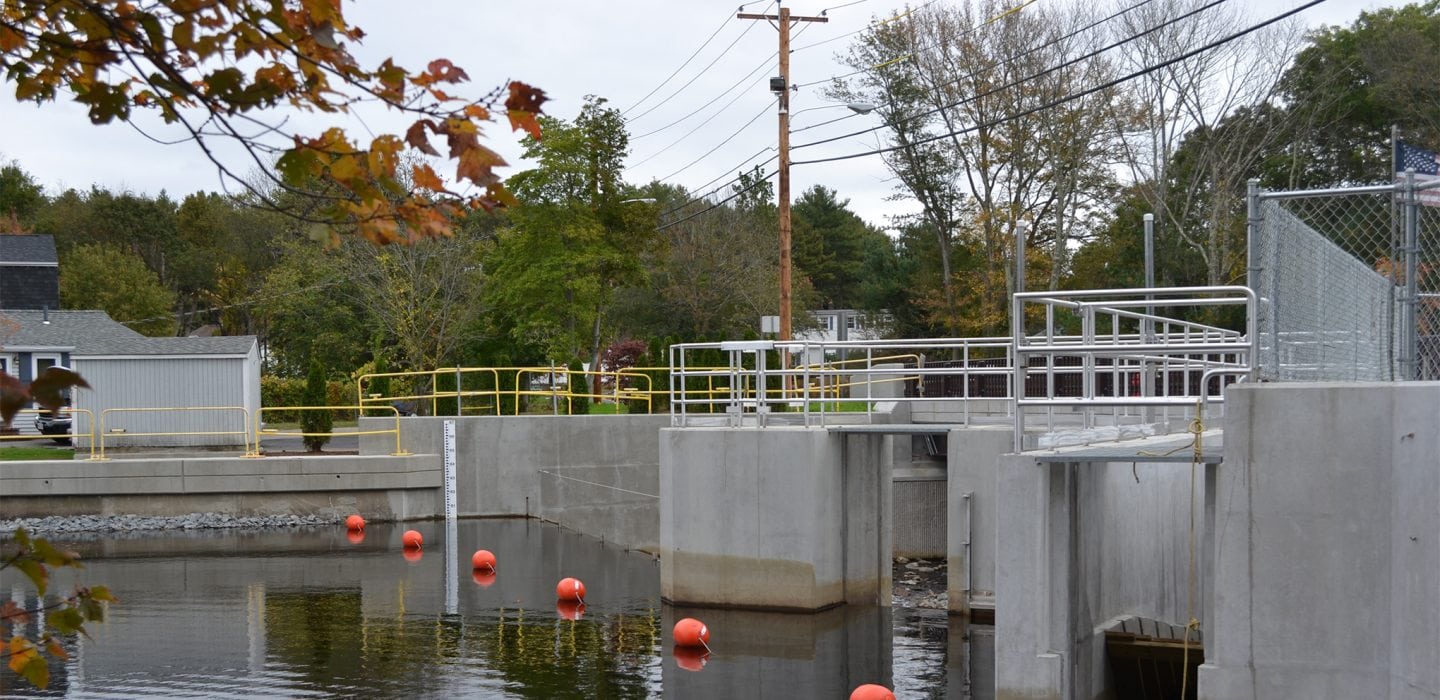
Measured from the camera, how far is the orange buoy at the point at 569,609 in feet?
57.3

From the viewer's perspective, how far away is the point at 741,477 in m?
16.9

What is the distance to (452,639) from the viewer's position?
15680mm

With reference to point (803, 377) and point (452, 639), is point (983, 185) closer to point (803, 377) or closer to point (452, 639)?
point (803, 377)

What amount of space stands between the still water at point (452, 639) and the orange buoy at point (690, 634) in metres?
0.18

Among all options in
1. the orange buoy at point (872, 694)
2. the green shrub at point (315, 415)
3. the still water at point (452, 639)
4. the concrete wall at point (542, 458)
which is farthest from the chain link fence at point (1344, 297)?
the green shrub at point (315, 415)

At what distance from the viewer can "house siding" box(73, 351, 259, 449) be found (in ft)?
102

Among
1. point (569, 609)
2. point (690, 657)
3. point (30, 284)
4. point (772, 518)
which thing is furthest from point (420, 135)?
point (30, 284)

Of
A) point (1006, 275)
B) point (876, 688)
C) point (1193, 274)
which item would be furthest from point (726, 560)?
point (1193, 274)

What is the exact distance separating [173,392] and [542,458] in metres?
9.50

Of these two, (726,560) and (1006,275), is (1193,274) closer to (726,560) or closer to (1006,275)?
(1006,275)

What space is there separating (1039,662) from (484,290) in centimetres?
3558

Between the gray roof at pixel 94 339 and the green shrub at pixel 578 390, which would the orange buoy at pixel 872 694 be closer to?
the green shrub at pixel 578 390

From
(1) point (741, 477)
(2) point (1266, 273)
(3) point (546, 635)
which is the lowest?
(3) point (546, 635)

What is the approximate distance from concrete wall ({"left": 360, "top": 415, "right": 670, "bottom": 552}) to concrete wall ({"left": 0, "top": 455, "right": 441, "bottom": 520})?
81 cm
